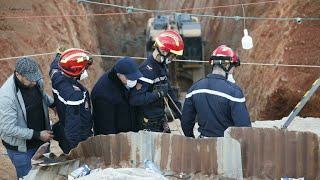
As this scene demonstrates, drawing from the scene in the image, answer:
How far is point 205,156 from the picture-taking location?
12.4 ft

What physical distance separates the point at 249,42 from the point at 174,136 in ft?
21.6

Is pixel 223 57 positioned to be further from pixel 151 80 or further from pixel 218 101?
pixel 151 80

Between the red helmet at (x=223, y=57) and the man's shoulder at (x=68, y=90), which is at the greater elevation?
the red helmet at (x=223, y=57)

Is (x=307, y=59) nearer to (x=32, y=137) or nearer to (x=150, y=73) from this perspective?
(x=150, y=73)

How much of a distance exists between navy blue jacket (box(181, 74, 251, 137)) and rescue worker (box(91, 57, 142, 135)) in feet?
2.28

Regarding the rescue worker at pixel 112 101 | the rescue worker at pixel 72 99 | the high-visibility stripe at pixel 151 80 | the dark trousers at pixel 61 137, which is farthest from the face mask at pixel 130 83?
the dark trousers at pixel 61 137

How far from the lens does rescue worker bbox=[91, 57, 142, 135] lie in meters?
5.19

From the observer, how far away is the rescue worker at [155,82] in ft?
17.5

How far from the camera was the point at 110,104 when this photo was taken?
520cm

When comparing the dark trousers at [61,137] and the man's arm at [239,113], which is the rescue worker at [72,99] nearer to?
the dark trousers at [61,137]

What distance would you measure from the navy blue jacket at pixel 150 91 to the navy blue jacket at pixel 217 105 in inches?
21.3

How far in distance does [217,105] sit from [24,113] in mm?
1909

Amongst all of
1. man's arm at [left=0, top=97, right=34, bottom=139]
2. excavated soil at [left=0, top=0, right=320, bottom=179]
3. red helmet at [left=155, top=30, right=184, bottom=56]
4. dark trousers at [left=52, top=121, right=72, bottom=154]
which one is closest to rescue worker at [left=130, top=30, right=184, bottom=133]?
red helmet at [left=155, top=30, right=184, bottom=56]

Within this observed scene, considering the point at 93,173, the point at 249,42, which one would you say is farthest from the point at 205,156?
the point at 249,42
